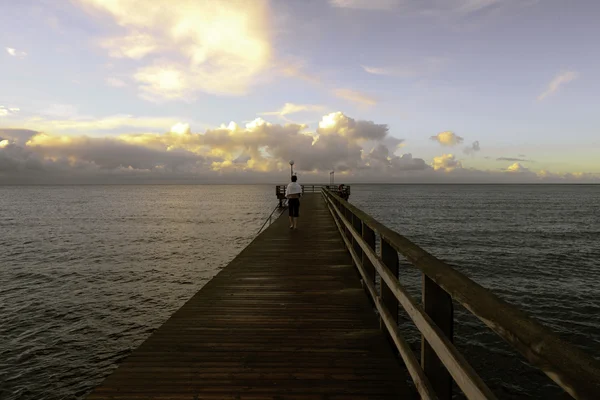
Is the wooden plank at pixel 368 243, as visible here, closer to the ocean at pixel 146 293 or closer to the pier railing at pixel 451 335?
the pier railing at pixel 451 335

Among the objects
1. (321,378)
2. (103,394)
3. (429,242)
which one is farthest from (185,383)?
(429,242)

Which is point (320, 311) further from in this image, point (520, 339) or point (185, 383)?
point (520, 339)

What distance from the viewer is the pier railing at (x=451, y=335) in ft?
3.56

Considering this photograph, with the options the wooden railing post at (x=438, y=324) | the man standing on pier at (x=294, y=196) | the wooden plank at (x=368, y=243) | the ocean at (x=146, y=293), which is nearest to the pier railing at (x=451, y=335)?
the wooden railing post at (x=438, y=324)

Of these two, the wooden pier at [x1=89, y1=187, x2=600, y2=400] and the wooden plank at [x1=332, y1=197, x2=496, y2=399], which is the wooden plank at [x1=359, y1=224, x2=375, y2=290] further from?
the wooden plank at [x1=332, y1=197, x2=496, y2=399]

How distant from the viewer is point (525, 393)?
6.89m

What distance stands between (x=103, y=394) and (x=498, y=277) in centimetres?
1667

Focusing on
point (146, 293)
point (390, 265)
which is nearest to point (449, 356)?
point (390, 265)

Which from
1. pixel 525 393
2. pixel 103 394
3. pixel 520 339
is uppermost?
pixel 520 339

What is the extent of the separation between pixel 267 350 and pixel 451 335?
2100 mm

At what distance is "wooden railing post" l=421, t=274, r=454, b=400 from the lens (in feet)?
7.06

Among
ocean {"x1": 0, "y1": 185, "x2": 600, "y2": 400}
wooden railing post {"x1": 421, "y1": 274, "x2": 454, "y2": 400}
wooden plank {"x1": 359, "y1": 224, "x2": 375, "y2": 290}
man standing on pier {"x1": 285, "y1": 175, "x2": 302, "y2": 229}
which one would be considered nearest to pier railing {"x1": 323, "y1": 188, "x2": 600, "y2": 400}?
wooden railing post {"x1": 421, "y1": 274, "x2": 454, "y2": 400}

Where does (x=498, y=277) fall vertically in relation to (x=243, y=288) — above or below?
below

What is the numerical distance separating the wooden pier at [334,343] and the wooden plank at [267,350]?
1 cm
